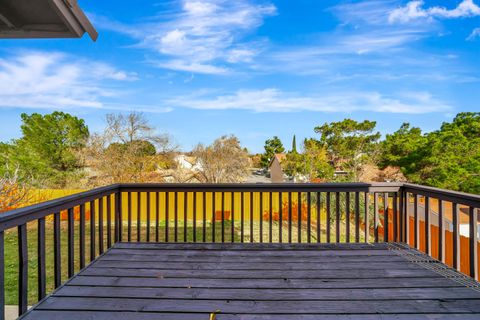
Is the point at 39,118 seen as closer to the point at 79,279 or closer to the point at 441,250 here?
the point at 79,279

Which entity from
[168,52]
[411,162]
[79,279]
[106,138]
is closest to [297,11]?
[168,52]

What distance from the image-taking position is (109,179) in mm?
12281

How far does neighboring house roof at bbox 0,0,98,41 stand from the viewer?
→ 2.11 metres

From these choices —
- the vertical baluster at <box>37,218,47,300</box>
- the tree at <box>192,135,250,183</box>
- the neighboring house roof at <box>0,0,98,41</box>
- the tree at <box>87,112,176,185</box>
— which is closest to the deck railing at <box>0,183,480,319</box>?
the vertical baluster at <box>37,218,47,300</box>

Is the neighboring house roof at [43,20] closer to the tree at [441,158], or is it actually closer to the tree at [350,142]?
the tree at [350,142]

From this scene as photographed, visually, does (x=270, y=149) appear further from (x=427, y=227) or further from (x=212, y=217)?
(x=427, y=227)

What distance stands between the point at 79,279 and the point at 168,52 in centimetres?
1163

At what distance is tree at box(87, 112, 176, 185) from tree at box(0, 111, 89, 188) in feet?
13.7

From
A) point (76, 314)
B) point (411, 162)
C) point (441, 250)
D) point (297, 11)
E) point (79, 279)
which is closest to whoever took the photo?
point (76, 314)

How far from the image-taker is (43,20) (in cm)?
236

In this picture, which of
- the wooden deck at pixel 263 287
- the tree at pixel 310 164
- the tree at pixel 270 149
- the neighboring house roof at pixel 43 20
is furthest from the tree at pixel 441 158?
the neighboring house roof at pixel 43 20

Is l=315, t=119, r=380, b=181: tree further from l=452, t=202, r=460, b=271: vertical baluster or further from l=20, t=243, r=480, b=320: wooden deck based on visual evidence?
l=20, t=243, r=480, b=320: wooden deck

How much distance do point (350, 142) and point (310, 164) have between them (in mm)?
4408

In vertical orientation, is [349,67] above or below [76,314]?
above
